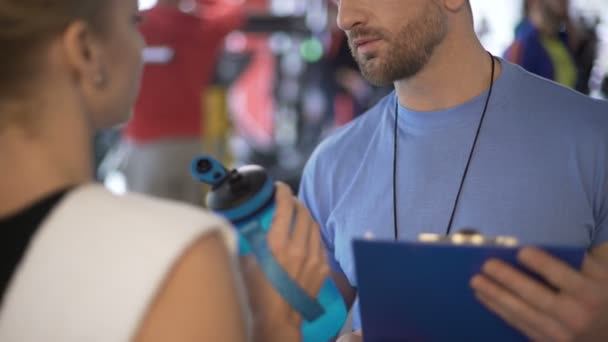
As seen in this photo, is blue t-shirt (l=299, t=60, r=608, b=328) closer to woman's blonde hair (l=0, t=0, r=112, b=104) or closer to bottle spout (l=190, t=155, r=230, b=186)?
bottle spout (l=190, t=155, r=230, b=186)

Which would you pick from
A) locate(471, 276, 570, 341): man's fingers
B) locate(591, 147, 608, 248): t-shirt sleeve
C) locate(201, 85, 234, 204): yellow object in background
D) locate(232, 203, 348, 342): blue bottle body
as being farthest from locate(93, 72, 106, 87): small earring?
locate(201, 85, 234, 204): yellow object in background

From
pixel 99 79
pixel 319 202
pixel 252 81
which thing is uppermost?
pixel 99 79

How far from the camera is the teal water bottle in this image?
1.11 m

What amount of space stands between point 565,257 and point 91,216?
0.62 metres

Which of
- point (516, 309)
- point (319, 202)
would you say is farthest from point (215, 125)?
point (516, 309)

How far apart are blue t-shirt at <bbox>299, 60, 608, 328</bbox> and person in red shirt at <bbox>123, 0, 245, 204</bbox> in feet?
9.43

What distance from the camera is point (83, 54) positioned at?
35.1 inches

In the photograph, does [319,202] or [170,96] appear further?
[170,96]

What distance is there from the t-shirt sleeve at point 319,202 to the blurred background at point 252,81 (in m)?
2.24

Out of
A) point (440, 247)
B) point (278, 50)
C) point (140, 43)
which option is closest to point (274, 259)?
point (440, 247)

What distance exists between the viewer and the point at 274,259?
110cm

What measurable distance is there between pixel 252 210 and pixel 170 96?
11.9 feet

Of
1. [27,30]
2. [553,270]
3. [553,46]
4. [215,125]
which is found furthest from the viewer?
[215,125]

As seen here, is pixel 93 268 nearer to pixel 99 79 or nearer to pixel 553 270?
pixel 99 79
